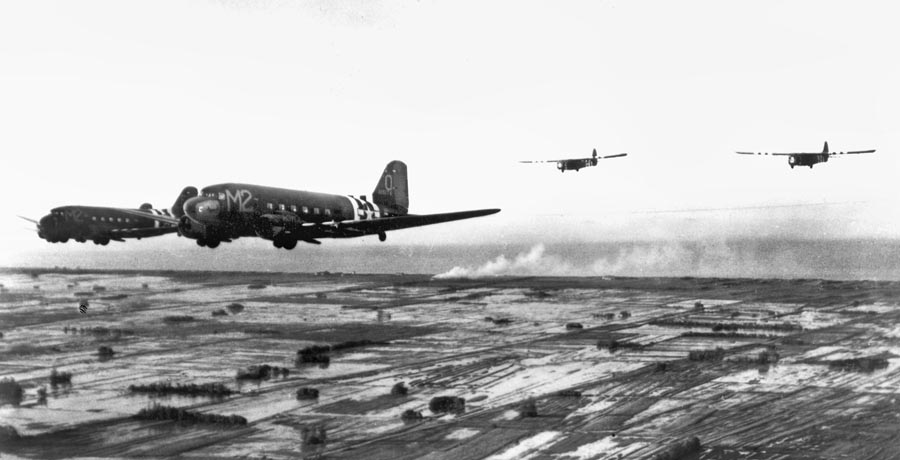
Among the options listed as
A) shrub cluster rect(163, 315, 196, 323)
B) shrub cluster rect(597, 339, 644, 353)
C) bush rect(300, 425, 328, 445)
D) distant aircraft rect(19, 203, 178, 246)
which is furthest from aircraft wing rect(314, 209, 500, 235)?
bush rect(300, 425, 328, 445)

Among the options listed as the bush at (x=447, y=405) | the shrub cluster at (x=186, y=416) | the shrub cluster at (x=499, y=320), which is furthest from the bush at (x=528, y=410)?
the shrub cluster at (x=499, y=320)

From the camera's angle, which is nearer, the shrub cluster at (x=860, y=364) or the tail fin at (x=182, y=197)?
the shrub cluster at (x=860, y=364)

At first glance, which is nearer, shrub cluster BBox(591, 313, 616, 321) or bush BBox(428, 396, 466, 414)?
bush BBox(428, 396, 466, 414)

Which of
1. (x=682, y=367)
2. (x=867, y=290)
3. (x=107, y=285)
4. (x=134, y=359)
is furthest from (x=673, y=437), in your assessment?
(x=107, y=285)

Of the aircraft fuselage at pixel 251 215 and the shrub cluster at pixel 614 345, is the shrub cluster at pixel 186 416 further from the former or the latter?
the aircraft fuselage at pixel 251 215

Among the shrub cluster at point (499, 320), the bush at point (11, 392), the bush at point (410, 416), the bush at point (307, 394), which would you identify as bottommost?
the bush at point (410, 416)

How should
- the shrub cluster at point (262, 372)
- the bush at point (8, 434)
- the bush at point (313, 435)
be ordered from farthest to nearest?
the shrub cluster at point (262, 372)
the bush at point (8, 434)
the bush at point (313, 435)

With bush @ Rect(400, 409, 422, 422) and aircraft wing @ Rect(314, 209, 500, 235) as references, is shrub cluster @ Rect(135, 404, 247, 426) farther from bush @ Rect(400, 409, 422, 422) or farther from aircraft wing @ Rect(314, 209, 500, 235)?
aircraft wing @ Rect(314, 209, 500, 235)

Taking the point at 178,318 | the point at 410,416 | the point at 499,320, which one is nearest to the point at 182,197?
the point at 178,318
